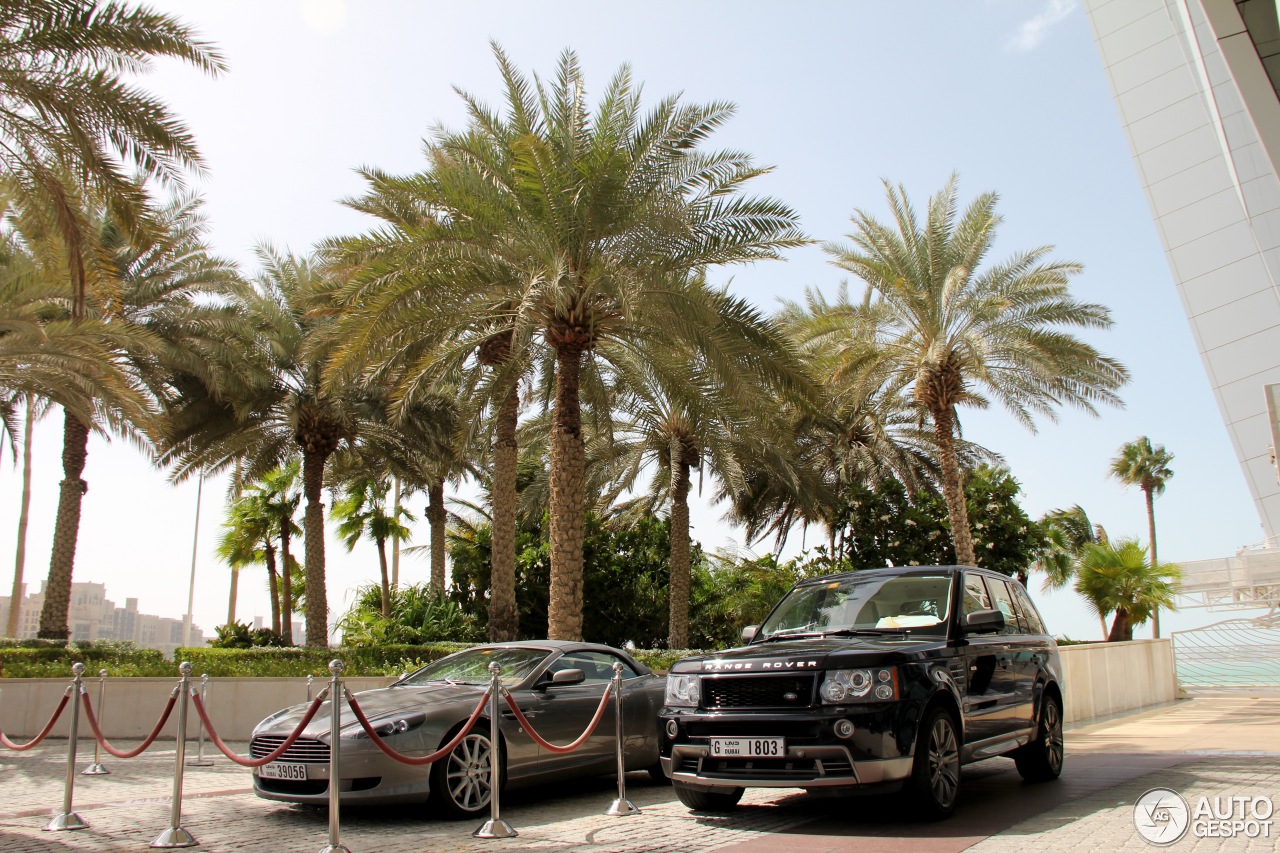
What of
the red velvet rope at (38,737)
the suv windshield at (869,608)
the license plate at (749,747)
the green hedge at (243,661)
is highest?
the green hedge at (243,661)

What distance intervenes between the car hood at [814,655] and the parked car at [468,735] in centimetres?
148

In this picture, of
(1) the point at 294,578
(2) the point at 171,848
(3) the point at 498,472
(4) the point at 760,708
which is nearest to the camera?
(2) the point at 171,848

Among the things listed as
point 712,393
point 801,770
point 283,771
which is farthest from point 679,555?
point 801,770

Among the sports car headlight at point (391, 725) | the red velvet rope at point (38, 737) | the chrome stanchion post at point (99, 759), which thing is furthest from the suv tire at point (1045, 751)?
the chrome stanchion post at point (99, 759)

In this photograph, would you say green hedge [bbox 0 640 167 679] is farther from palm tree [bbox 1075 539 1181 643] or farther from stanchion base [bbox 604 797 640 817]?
palm tree [bbox 1075 539 1181 643]

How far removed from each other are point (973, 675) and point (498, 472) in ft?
42.7

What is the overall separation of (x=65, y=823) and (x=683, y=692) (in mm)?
4590

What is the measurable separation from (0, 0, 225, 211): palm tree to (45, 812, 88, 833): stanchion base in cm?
724

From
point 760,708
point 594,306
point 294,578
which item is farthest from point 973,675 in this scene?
point 294,578

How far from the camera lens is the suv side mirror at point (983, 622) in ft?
23.0

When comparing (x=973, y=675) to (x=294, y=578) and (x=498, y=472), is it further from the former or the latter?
(x=294, y=578)

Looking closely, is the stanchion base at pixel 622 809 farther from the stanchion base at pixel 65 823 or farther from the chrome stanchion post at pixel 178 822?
the stanchion base at pixel 65 823

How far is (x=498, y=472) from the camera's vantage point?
19016 millimetres

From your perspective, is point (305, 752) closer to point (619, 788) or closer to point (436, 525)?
point (619, 788)
